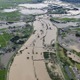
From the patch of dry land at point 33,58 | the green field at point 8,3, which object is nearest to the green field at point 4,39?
the patch of dry land at point 33,58

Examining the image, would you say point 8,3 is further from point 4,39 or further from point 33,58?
point 33,58

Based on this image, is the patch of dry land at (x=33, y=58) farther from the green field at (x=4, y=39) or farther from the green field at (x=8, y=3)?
the green field at (x=8, y=3)

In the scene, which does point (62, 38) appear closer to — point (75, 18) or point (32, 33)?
point (32, 33)

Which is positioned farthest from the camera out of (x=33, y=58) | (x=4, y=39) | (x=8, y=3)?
(x=8, y=3)

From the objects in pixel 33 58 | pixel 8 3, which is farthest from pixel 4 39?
pixel 8 3

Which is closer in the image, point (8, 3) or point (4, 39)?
point (4, 39)

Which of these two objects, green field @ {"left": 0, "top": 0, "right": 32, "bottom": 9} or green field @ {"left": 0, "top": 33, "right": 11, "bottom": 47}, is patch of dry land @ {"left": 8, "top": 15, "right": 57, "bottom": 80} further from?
green field @ {"left": 0, "top": 0, "right": 32, "bottom": 9}

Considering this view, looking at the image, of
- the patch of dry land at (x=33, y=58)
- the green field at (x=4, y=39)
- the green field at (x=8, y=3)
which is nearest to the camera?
the patch of dry land at (x=33, y=58)

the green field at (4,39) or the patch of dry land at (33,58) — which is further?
the green field at (4,39)

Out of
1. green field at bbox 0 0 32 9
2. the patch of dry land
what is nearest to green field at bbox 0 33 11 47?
the patch of dry land
